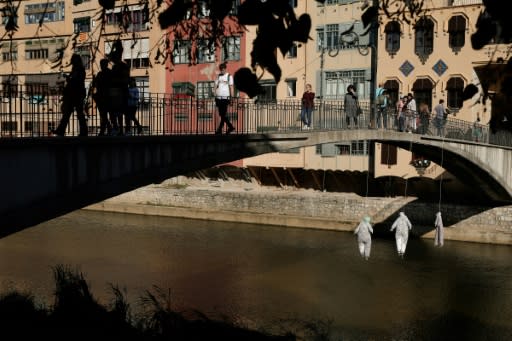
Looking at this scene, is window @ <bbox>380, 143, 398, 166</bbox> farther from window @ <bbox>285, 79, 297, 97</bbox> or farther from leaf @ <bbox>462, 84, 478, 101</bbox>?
leaf @ <bbox>462, 84, 478, 101</bbox>

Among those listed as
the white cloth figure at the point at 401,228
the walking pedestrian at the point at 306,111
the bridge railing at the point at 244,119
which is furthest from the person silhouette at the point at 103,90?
the white cloth figure at the point at 401,228

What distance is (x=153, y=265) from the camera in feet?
70.9

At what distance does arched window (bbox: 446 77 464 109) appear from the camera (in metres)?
26.6

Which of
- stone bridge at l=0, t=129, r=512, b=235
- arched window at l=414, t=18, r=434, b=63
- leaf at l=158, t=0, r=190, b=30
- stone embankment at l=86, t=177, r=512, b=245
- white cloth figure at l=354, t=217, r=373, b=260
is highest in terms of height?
arched window at l=414, t=18, r=434, b=63

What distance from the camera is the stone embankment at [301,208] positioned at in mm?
25141

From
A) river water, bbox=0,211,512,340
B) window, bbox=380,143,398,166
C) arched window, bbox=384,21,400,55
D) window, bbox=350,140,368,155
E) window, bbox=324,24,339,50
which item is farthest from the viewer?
window, bbox=324,24,339,50

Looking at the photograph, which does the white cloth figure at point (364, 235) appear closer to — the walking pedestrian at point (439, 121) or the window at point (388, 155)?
the walking pedestrian at point (439, 121)

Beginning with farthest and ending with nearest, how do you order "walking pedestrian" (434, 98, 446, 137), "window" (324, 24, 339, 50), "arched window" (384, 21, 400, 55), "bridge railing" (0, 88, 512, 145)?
"window" (324, 24, 339, 50) < "arched window" (384, 21, 400, 55) < "walking pedestrian" (434, 98, 446, 137) < "bridge railing" (0, 88, 512, 145)

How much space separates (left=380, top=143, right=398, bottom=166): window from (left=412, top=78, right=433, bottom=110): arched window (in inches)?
90.0

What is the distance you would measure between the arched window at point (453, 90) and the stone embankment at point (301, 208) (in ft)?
13.6

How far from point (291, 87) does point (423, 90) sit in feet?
21.4

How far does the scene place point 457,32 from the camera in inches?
1051

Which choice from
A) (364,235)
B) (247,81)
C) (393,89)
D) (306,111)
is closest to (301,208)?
(393,89)

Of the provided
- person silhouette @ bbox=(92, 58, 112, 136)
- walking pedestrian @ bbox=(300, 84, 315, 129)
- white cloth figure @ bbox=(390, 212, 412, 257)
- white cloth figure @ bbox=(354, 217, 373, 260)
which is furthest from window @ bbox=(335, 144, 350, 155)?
person silhouette @ bbox=(92, 58, 112, 136)
